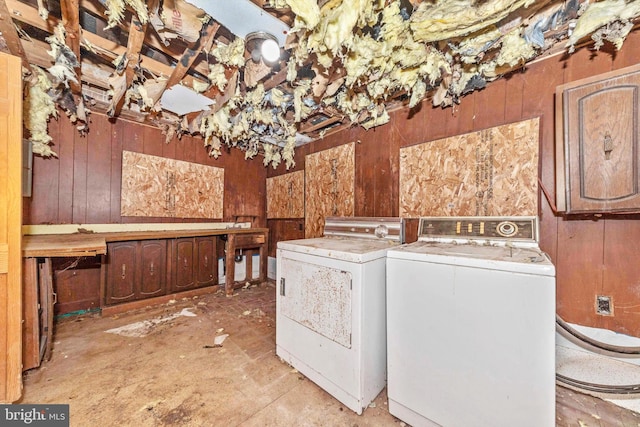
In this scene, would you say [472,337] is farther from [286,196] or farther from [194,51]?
[286,196]

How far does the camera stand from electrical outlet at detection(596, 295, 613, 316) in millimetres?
1656

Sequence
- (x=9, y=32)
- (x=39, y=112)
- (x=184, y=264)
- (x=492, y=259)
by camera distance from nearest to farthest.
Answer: (x=492, y=259), (x=9, y=32), (x=39, y=112), (x=184, y=264)

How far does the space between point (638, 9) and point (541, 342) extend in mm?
1839

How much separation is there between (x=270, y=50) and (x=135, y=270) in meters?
2.96

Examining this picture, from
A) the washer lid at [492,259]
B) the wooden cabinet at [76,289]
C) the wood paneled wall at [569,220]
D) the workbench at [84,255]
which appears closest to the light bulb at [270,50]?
the wood paneled wall at [569,220]

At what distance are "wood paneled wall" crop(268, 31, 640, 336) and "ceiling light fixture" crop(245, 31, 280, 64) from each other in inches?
61.4

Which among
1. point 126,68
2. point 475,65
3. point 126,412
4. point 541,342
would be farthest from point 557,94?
point 126,412

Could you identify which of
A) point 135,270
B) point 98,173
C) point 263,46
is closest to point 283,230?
point 135,270

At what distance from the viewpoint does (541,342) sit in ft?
3.51

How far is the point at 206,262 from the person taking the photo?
145 inches

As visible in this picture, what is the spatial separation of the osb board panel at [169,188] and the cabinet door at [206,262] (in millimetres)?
611

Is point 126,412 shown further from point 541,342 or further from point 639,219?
point 639,219

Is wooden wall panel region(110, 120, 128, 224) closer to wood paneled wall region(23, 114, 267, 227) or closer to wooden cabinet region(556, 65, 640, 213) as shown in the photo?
wood paneled wall region(23, 114, 267, 227)

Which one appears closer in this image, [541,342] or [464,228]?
[541,342]
